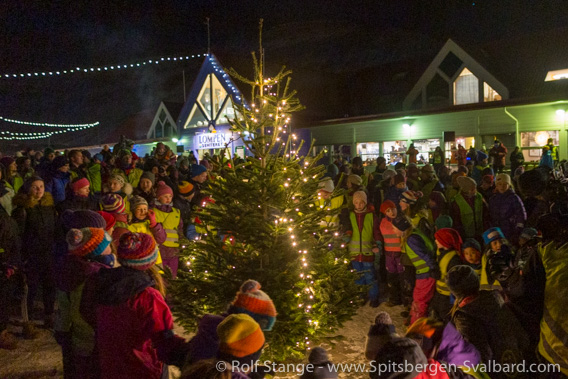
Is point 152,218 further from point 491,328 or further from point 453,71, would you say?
point 453,71

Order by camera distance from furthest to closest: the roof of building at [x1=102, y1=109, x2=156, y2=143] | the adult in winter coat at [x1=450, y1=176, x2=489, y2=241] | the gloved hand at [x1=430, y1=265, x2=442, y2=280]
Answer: the roof of building at [x1=102, y1=109, x2=156, y2=143]
the adult in winter coat at [x1=450, y1=176, x2=489, y2=241]
the gloved hand at [x1=430, y1=265, x2=442, y2=280]

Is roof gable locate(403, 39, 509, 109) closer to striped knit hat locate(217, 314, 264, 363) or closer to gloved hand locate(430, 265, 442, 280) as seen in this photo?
gloved hand locate(430, 265, 442, 280)

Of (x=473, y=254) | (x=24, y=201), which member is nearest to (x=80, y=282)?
(x=24, y=201)

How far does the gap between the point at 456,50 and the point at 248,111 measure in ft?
57.0

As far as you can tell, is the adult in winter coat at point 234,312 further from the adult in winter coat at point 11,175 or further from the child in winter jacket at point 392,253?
the adult in winter coat at point 11,175

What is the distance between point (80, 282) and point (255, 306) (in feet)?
5.51

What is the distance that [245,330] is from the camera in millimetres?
2229

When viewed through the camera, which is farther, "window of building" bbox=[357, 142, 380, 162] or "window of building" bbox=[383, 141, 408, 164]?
"window of building" bbox=[357, 142, 380, 162]

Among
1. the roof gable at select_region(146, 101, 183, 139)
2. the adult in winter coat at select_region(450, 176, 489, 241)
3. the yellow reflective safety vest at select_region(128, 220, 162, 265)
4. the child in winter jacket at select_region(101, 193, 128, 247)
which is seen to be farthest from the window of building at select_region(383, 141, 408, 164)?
the child in winter jacket at select_region(101, 193, 128, 247)

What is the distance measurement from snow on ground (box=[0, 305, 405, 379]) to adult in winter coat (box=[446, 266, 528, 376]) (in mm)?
2372

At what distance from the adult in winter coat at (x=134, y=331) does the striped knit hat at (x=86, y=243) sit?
638mm

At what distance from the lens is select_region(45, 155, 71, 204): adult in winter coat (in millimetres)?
8391

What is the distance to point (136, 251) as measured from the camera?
302 centimetres

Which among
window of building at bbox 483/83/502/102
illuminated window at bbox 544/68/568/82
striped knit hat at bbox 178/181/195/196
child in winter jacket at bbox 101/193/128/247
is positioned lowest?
child in winter jacket at bbox 101/193/128/247
